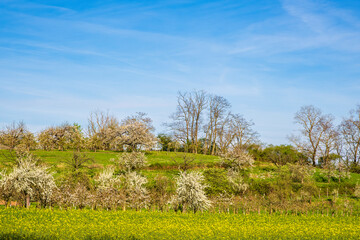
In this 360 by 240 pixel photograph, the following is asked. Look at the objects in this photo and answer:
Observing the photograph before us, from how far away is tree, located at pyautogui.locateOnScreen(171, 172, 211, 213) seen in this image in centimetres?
2433

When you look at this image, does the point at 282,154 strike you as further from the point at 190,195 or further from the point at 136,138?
the point at 190,195

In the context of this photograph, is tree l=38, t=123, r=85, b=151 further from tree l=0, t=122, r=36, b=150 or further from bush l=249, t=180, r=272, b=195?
bush l=249, t=180, r=272, b=195

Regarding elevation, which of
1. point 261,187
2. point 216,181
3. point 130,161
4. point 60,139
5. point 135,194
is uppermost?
point 60,139

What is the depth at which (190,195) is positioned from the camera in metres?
24.3

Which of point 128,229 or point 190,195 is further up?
point 190,195

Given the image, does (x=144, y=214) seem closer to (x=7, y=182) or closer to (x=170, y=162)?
(x=7, y=182)

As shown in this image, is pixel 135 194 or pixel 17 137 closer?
pixel 135 194

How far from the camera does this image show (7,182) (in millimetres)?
23812

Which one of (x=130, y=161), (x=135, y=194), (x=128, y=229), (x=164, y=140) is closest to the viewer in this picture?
(x=128, y=229)

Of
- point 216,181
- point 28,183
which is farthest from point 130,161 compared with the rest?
point 28,183

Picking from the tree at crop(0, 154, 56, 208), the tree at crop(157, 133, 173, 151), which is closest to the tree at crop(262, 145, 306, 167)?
the tree at crop(157, 133, 173, 151)

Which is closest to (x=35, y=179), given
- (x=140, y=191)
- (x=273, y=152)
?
(x=140, y=191)

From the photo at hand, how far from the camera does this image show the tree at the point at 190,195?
24328 mm

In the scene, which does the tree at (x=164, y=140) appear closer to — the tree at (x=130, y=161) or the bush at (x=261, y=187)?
the tree at (x=130, y=161)
